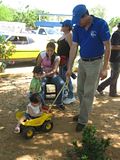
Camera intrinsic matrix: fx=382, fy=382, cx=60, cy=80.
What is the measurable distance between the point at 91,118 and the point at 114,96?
2.00 meters

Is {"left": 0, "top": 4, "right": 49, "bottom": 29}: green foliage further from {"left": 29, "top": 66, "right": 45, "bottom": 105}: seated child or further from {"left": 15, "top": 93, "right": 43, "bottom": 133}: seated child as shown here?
{"left": 15, "top": 93, "right": 43, "bottom": 133}: seated child

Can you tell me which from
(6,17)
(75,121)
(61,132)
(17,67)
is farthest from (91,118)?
(6,17)

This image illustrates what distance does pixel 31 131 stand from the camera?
585 centimetres

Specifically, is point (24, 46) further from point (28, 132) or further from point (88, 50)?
point (28, 132)

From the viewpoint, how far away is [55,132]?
20.5 ft

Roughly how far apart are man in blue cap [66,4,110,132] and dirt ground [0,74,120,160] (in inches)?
16.4

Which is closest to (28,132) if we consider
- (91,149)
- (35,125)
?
(35,125)

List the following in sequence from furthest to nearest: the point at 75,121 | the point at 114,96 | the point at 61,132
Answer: the point at 114,96 < the point at 75,121 < the point at 61,132

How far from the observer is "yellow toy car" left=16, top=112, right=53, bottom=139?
5785 mm

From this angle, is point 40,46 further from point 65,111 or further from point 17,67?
point 65,111

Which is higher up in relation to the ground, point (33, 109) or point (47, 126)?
point (33, 109)

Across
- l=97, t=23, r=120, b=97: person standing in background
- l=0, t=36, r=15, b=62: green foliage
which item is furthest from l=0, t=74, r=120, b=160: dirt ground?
l=0, t=36, r=15, b=62: green foliage

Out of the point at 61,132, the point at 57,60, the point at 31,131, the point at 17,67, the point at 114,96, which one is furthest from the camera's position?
the point at 17,67

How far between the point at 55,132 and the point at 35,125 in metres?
0.44
